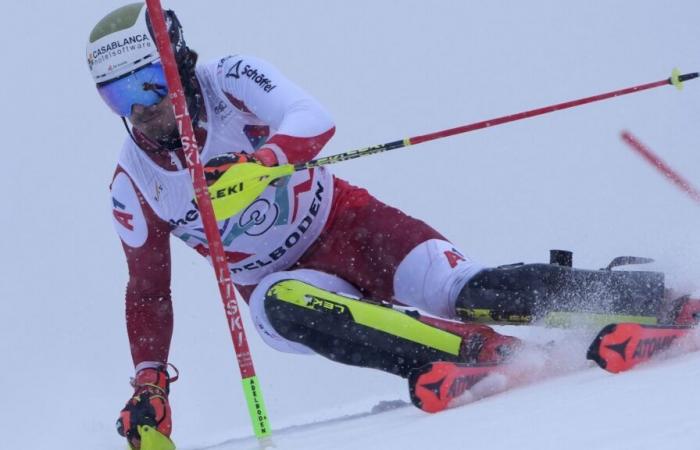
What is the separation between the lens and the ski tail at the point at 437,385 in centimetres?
252

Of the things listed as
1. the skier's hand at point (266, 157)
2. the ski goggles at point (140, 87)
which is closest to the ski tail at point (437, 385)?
the skier's hand at point (266, 157)

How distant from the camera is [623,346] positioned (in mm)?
2387

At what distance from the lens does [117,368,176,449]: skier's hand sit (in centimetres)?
312

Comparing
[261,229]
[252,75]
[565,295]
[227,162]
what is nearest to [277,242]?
[261,229]

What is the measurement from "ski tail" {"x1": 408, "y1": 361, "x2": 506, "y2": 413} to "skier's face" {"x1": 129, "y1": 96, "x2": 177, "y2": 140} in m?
1.20

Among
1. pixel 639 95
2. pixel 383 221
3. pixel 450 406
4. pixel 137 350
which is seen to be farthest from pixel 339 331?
pixel 639 95

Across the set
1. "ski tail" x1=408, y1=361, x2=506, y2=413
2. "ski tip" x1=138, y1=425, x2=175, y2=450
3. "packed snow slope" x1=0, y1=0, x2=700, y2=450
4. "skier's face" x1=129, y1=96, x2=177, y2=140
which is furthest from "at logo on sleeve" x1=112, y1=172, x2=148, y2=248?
"ski tail" x1=408, y1=361, x2=506, y2=413

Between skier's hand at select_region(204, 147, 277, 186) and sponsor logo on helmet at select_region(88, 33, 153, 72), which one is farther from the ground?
sponsor logo on helmet at select_region(88, 33, 153, 72)

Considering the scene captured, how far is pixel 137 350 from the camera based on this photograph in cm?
344

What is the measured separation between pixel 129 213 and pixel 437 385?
1379 millimetres

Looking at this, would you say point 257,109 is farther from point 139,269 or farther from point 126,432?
point 126,432

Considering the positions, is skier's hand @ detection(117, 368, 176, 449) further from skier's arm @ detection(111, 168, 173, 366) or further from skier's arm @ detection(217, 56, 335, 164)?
skier's arm @ detection(217, 56, 335, 164)

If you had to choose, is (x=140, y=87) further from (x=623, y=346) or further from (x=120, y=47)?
(x=623, y=346)

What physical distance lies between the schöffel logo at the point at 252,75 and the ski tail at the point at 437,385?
3.68 feet
